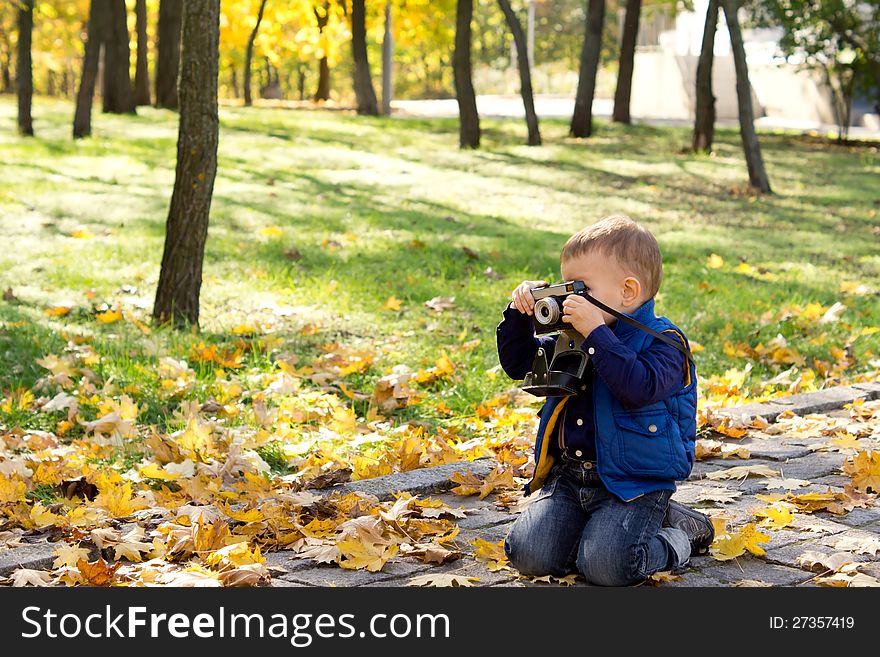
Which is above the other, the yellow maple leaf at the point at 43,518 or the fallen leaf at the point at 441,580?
the fallen leaf at the point at 441,580

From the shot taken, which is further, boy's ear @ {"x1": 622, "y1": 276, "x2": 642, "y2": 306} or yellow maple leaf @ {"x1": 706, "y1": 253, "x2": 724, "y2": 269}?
yellow maple leaf @ {"x1": 706, "y1": 253, "x2": 724, "y2": 269}

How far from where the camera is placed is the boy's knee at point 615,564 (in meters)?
3.28

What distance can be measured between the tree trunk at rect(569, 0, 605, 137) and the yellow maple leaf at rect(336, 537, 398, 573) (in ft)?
58.5

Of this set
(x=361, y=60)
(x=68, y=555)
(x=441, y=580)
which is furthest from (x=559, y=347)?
(x=361, y=60)

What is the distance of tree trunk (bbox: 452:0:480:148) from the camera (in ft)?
62.0

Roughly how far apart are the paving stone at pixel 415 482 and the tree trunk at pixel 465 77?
1490cm

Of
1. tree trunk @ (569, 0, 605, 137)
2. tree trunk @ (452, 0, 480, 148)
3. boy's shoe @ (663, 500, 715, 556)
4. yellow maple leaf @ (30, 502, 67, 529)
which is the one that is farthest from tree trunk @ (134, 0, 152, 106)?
boy's shoe @ (663, 500, 715, 556)

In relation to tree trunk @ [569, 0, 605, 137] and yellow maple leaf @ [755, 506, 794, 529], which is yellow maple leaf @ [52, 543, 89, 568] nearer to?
yellow maple leaf @ [755, 506, 794, 529]

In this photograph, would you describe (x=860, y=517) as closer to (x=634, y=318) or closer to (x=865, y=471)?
(x=865, y=471)

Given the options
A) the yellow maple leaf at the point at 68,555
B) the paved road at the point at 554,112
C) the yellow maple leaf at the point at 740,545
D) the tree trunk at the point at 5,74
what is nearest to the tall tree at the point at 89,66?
the paved road at the point at 554,112

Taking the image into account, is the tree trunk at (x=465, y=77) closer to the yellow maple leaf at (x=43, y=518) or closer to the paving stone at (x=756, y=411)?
the paving stone at (x=756, y=411)

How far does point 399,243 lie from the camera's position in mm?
10102

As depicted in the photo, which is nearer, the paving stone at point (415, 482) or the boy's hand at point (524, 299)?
the boy's hand at point (524, 299)

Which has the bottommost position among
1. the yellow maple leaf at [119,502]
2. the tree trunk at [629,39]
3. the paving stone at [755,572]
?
the yellow maple leaf at [119,502]
